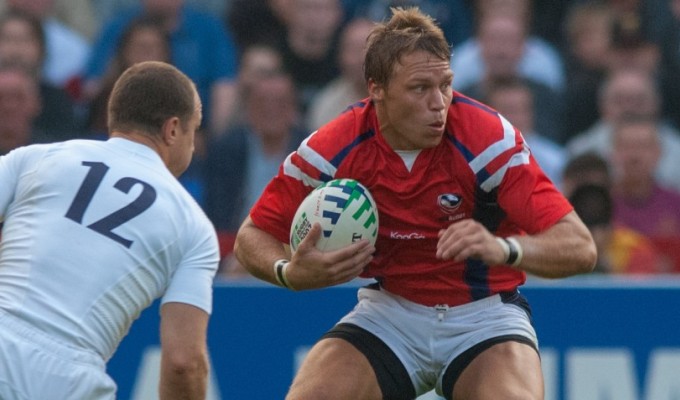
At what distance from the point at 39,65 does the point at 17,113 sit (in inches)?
27.4

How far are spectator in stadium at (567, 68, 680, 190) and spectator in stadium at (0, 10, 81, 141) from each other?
3.67m

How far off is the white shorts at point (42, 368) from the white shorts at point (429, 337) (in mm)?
1274

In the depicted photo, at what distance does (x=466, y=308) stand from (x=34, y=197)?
1.91 m

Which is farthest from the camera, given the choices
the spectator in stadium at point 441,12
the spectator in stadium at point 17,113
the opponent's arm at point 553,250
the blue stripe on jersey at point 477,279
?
the spectator in stadium at point 441,12

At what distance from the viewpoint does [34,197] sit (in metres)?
5.29

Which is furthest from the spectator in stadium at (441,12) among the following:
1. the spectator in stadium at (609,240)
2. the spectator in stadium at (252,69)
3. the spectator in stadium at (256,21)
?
the spectator in stadium at (609,240)

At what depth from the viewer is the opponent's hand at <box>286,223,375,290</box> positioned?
5.48 m

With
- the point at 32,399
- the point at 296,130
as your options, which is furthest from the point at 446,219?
the point at 296,130

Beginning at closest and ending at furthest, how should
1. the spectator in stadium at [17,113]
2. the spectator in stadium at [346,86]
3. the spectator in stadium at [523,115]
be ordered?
the spectator in stadium at [17,113], the spectator in stadium at [523,115], the spectator in stadium at [346,86]

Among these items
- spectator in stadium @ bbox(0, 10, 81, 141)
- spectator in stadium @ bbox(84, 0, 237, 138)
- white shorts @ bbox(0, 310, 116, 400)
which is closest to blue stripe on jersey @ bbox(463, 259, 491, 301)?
white shorts @ bbox(0, 310, 116, 400)

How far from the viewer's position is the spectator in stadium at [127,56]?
31.9 ft

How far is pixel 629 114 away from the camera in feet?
33.5

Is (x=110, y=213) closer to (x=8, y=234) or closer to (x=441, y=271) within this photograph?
(x=8, y=234)

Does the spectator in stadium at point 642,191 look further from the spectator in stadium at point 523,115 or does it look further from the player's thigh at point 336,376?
the player's thigh at point 336,376
